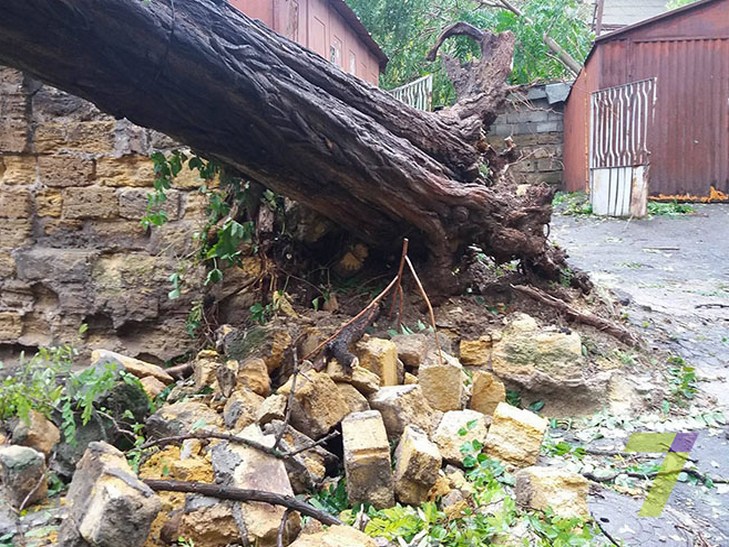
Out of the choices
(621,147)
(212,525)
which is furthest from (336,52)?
(212,525)

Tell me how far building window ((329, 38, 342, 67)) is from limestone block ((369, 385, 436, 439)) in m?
6.49

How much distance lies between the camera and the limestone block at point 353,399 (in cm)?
249

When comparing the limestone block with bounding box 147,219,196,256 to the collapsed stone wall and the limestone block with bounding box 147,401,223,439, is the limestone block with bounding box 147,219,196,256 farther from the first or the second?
the limestone block with bounding box 147,401,223,439

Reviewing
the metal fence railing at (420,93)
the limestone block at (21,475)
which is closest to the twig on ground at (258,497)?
the limestone block at (21,475)

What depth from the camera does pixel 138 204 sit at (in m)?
3.63

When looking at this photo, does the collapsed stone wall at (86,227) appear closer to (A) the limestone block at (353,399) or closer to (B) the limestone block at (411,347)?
(B) the limestone block at (411,347)

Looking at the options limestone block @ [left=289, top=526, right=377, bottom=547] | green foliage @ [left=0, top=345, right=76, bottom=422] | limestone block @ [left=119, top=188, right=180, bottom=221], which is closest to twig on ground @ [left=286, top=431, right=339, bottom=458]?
limestone block @ [left=289, top=526, right=377, bottom=547]

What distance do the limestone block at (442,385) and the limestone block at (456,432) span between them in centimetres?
12

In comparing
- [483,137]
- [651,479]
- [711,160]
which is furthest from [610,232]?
[651,479]

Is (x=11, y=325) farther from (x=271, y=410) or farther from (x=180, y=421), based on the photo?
(x=271, y=410)

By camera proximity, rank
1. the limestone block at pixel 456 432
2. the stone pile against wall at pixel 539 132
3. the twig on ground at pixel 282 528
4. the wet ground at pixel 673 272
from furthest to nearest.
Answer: the stone pile against wall at pixel 539 132 < the wet ground at pixel 673 272 < the limestone block at pixel 456 432 < the twig on ground at pixel 282 528

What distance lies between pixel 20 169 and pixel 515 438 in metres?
3.18

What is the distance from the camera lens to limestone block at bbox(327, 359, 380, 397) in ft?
8.52

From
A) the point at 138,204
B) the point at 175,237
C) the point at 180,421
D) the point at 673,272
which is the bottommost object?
the point at 180,421
